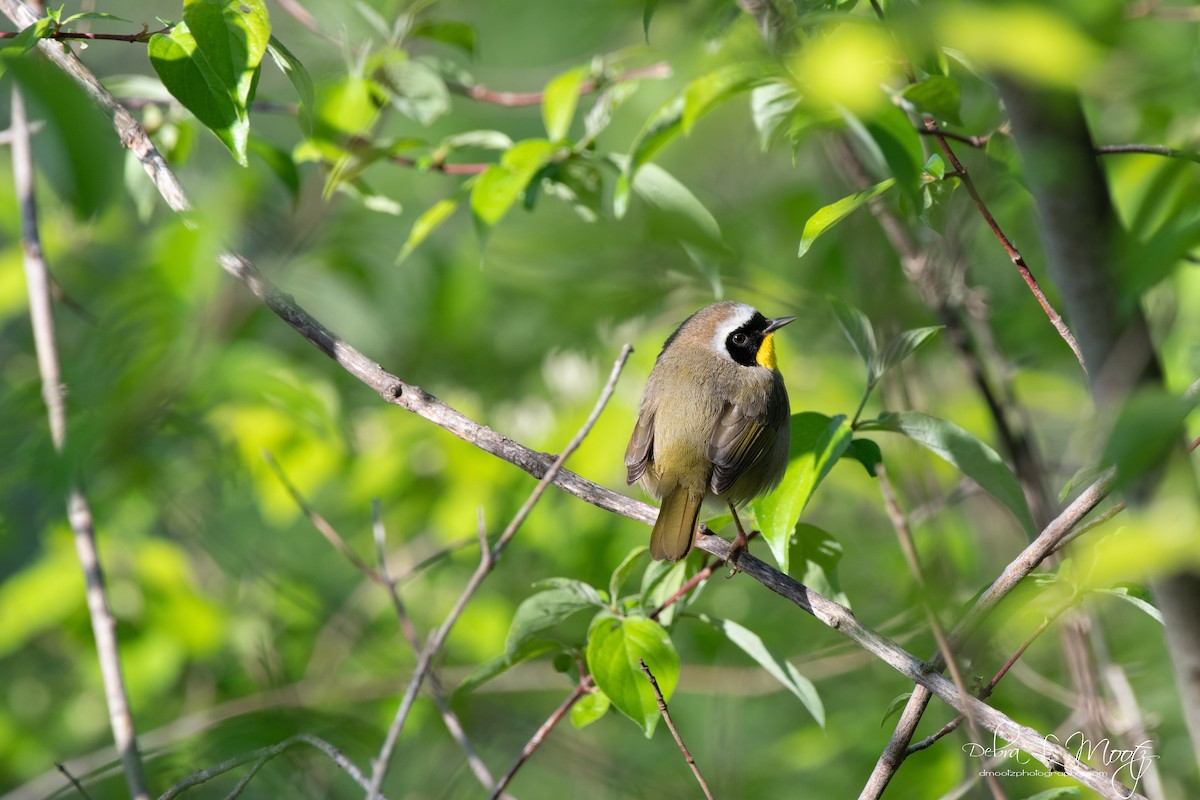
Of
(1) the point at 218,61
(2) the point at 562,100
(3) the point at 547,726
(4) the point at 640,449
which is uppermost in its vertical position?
(1) the point at 218,61

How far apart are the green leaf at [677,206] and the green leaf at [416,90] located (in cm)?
74

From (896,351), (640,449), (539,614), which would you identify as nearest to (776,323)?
(640,449)

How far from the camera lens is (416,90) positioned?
2.66 meters

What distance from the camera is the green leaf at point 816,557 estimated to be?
197 centimetres

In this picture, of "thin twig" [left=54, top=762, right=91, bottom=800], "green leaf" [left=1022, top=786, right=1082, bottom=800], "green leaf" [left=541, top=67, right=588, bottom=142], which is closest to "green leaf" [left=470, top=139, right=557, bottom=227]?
"green leaf" [left=541, top=67, right=588, bottom=142]

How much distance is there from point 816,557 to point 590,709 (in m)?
0.53

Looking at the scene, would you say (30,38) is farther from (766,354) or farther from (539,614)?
(766,354)

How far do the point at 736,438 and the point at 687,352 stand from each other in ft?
1.40

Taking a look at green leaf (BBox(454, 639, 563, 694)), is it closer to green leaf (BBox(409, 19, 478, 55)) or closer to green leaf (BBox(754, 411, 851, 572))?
green leaf (BBox(754, 411, 851, 572))

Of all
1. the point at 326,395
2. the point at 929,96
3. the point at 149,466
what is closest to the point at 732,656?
the point at 326,395

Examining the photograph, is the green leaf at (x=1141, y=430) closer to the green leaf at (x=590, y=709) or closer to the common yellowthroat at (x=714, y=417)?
the green leaf at (x=590, y=709)

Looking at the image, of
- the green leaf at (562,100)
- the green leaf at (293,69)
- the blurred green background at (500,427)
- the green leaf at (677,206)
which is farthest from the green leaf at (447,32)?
the green leaf at (293,69)

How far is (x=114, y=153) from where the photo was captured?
91cm

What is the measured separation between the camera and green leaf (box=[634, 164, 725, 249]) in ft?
6.25
